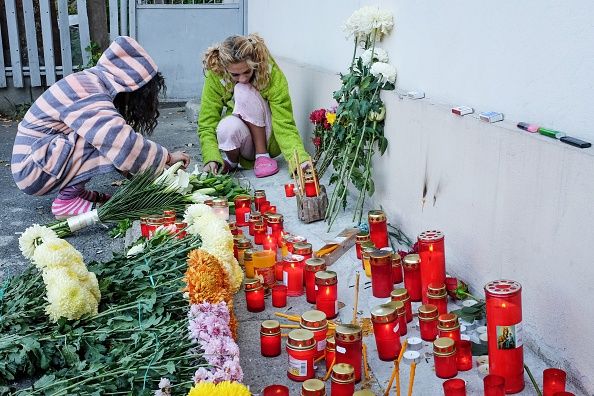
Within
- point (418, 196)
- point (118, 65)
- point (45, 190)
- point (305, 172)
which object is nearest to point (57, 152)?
point (45, 190)

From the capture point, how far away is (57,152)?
4105 mm

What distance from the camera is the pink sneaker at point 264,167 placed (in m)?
4.91

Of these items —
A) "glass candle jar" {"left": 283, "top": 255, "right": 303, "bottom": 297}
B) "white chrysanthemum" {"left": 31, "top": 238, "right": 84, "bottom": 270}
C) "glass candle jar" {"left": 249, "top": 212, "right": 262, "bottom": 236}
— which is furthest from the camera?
"glass candle jar" {"left": 249, "top": 212, "right": 262, "bottom": 236}

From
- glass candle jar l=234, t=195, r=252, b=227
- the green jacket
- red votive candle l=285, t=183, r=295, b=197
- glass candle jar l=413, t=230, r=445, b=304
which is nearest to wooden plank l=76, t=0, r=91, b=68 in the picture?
the green jacket

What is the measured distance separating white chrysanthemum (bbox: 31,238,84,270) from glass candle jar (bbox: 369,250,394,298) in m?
1.05

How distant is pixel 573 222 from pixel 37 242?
6.24 ft

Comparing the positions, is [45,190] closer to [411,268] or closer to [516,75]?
[411,268]

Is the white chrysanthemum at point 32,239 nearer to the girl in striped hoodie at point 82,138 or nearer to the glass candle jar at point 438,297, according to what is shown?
the girl in striped hoodie at point 82,138

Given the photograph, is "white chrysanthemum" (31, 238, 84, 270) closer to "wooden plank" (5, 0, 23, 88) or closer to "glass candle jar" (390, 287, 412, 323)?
"glass candle jar" (390, 287, 412, 323)

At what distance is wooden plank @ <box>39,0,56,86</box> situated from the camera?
25.6ft

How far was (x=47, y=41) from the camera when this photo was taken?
789 cm

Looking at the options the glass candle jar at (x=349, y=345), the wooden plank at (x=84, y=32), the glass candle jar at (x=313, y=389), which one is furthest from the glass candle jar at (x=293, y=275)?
the wooden plank at (x=84, y=32)

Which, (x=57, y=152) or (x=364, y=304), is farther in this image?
(x=57, y=152)

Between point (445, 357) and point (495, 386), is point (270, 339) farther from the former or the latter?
point (495, 386)
